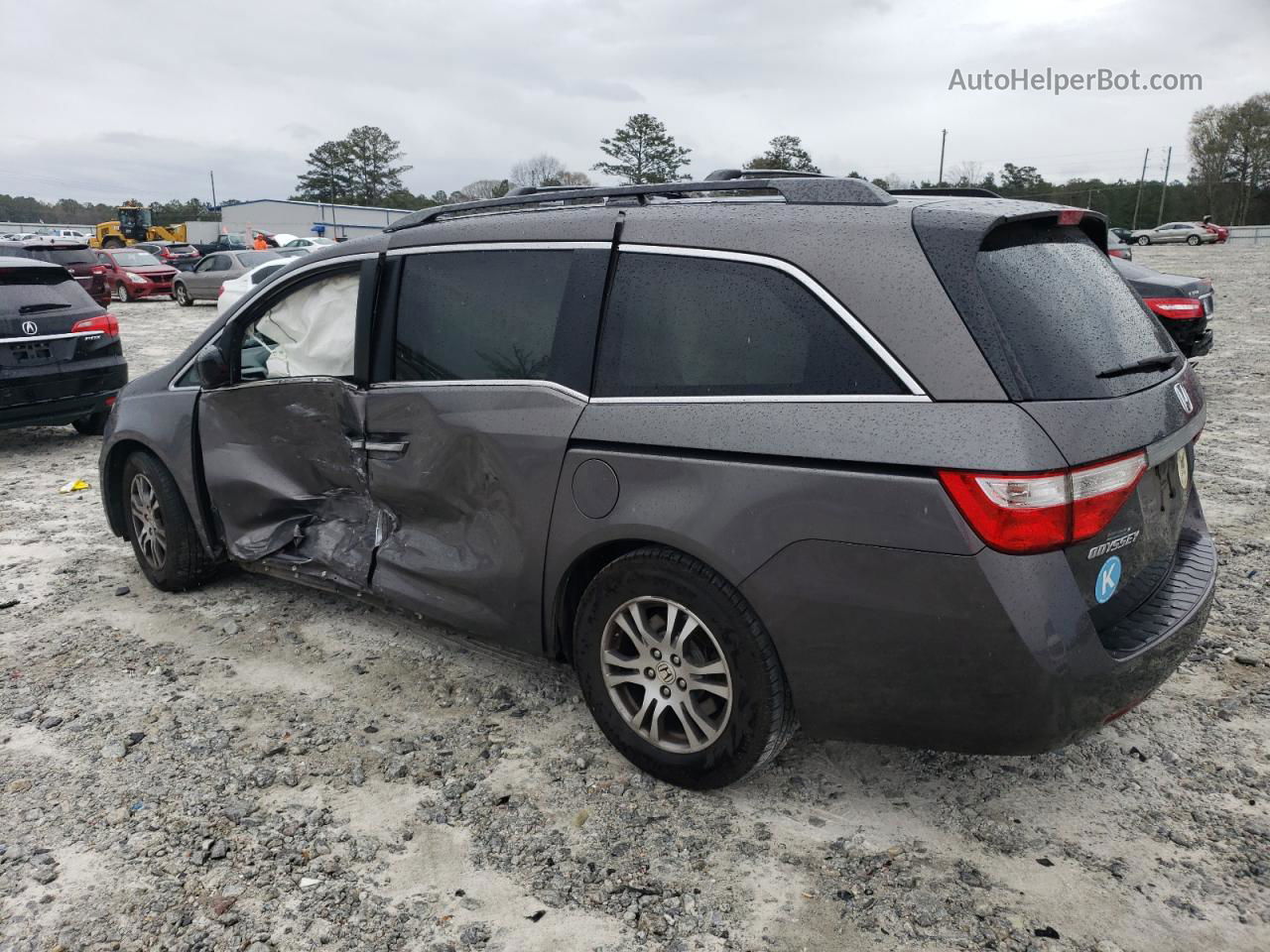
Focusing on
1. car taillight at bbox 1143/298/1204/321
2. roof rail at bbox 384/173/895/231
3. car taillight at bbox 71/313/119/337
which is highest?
roof rail at bbox 384/173/895/231

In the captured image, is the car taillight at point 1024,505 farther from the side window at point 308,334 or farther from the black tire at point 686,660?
the side window at point 308,334

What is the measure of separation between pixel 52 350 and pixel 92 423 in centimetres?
108

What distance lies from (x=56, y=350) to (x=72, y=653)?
491cm

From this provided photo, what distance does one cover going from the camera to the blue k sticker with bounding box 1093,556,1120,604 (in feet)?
7.97

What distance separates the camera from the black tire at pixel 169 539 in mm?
4586

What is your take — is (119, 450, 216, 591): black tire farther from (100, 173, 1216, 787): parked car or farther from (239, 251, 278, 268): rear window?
(239, 251, 278, 268): rear window

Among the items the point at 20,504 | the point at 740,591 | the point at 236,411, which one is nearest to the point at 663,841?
the point at 740,591

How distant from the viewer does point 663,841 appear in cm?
276

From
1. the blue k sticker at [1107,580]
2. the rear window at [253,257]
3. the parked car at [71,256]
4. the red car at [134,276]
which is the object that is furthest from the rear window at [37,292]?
the red car at [134,276]

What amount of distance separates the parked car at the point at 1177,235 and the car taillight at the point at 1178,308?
44.3 meters

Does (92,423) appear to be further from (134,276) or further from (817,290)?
(134,276)

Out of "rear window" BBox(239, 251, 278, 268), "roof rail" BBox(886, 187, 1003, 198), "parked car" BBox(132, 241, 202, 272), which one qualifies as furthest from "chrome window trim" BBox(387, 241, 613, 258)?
"parked car" BBox(132, 241, 202, 272)

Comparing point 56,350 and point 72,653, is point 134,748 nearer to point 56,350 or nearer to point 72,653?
point 72,653

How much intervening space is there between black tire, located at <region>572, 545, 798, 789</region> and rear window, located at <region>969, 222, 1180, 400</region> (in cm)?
98
